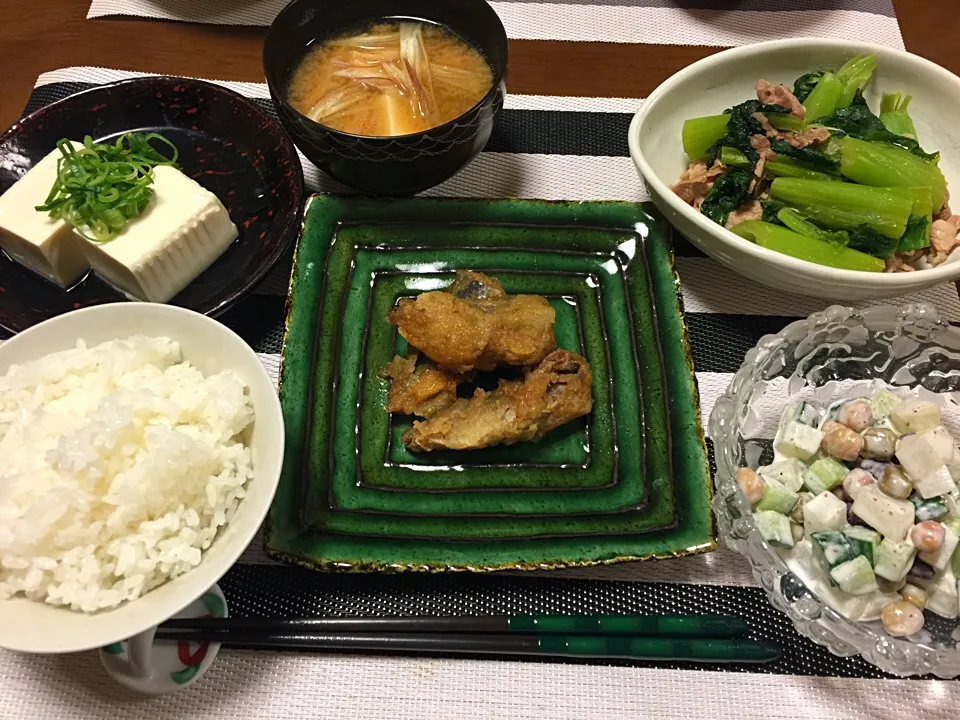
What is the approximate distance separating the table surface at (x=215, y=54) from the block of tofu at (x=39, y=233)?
32.3 inches

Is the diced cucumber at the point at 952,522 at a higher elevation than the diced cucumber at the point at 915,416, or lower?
lower

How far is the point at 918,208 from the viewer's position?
2014mm

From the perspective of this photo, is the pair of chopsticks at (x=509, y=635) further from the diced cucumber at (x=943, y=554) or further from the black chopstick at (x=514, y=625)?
the diced cucumber at (x=943, y=554)

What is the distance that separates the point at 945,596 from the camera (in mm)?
1521

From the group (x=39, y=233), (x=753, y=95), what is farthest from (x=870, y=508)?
(x=39, y=233)

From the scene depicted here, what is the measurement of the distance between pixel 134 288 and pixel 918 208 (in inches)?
91.7

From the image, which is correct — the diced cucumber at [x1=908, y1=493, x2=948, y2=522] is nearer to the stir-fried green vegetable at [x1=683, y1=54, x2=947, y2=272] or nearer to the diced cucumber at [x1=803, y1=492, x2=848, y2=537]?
the diced cucumber at [x1=803, y1=492, x2=848, y2=537]

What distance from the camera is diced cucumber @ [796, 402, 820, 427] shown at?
1.76 metres

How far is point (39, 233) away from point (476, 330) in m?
1.26

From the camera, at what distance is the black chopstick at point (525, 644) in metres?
1.52

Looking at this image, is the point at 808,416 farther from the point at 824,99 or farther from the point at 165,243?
the point at 165,243

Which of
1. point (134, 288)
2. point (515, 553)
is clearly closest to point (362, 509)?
point (515, 553)

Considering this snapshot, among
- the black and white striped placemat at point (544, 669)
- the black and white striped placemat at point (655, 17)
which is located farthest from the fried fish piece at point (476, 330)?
the black and white striped placemat at point (655, 17)

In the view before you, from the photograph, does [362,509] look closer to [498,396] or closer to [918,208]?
[498,396]
